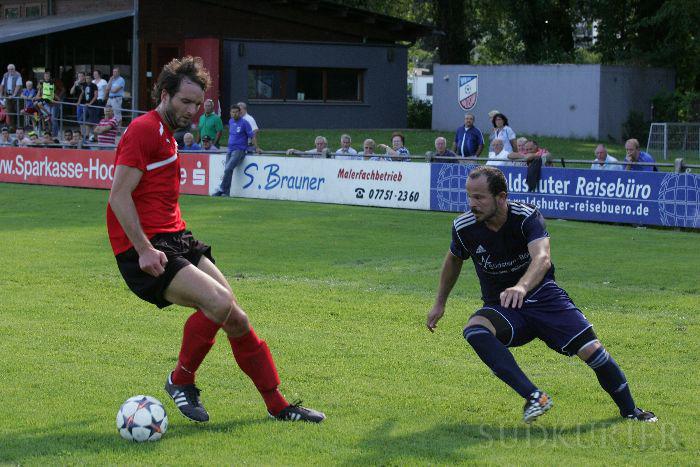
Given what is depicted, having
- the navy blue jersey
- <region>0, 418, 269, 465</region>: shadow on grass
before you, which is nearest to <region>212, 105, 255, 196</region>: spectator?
the navy blue jersey

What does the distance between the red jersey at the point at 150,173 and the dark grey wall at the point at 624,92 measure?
104 feet

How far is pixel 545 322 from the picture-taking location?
6.29 meters

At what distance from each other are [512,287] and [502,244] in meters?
0.37

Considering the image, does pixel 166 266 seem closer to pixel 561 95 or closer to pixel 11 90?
pixel 11 90

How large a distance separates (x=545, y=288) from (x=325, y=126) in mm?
33362

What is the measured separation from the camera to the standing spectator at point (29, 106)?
30.8 metres

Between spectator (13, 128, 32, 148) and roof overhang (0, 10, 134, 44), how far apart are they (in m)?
4.91

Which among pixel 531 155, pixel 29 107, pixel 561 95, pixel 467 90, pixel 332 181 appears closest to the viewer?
pixel 531 155

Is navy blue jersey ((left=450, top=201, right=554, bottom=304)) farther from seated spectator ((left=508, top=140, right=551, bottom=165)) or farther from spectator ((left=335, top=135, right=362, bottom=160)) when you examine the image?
spectator ((left=335, top=135, right=362, bottom=160))

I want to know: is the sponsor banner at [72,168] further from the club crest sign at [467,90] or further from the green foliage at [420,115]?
the green foliage at [420,115]

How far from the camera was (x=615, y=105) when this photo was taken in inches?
1449

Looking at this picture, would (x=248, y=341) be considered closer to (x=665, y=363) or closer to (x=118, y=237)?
(x=118, y=237)

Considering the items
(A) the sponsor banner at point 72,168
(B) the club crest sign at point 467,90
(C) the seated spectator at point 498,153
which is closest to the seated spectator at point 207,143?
(A) the sponsor banner at point 72,168

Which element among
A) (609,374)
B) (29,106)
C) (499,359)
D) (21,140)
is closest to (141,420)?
(499,359)
